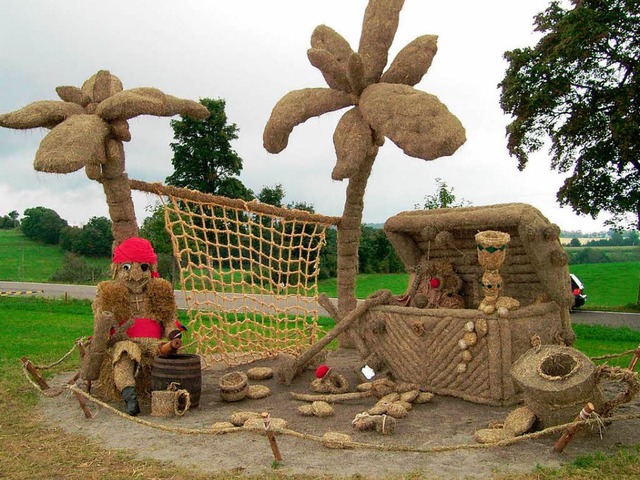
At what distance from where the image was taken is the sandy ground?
3.76 meters

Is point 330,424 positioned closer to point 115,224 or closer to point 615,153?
point 115,224

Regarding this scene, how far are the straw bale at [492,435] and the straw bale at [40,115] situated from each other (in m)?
4.53

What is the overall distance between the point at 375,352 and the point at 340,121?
2.48 metres

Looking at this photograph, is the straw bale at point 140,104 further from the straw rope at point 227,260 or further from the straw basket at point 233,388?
the straw basket at point 233,388

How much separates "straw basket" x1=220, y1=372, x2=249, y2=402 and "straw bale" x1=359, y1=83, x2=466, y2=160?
263 centimetres

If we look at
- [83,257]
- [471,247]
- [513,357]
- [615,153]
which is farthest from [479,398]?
[83,257]

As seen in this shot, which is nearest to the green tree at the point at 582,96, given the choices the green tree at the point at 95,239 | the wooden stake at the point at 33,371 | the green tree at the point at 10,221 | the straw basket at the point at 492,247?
the straw basket at the point at 492,247

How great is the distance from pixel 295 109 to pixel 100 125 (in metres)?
2.01

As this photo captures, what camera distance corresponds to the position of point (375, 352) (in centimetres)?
610

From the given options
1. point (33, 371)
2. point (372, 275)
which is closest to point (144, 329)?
point (33, 371)

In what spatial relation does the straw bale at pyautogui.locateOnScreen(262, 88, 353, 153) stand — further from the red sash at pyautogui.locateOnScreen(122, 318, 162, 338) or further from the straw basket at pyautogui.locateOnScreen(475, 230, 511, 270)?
the straw basket at pyautogui.locateOnScreen(475, 230, 511, 270)

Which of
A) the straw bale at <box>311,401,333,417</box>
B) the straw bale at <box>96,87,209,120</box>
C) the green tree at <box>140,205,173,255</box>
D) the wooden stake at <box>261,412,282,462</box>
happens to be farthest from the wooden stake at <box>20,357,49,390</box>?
the green tree at <box>140,205,173,255</box>

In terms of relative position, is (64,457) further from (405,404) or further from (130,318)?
(405,404)

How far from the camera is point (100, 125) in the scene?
18.2ft
